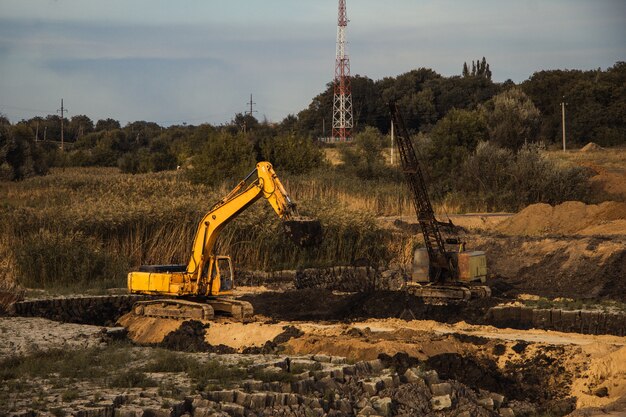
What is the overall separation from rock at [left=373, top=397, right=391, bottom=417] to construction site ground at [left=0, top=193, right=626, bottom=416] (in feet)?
0.06

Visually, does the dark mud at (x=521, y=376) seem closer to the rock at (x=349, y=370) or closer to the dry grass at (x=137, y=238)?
the rock at (x=349, y=370)

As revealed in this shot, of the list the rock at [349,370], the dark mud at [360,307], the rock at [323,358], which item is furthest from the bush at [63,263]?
the rock at [349,370]

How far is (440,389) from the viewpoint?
12930 millimetres

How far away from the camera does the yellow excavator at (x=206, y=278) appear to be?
724 inches

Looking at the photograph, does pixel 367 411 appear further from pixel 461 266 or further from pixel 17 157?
pixel 17 157

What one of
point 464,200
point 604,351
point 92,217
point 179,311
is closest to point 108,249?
point 92,217

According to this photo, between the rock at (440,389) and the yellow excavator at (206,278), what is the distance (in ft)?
20.3

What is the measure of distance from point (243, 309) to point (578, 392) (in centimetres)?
669

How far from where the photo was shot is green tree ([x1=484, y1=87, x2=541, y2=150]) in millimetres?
52656

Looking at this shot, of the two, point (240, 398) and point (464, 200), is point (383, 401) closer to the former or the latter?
point (240, 398)

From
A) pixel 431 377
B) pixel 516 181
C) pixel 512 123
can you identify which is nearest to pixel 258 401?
pixel 431 377

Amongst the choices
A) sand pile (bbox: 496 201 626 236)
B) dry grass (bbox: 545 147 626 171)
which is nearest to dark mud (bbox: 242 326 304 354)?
sand pile (bbox: 496 201 626 236)

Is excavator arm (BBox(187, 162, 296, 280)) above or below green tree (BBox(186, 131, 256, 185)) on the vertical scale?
below

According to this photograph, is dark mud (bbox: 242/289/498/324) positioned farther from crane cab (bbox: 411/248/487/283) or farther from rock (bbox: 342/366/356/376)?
rock (bbox: 342/366/356/376)
